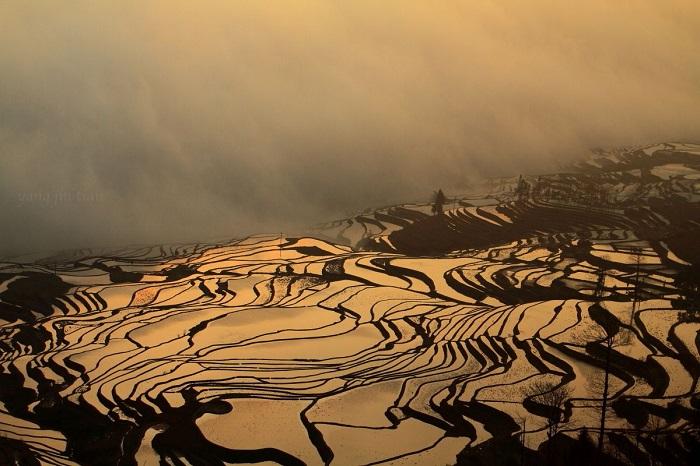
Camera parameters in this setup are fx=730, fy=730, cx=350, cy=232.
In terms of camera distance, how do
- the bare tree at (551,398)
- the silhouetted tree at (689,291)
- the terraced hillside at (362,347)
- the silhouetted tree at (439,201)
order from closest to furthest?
the terraced hillside at (362,347) < the bare tree at (551,398) < the silhouetted tree at (689,291) < the silhouetted tree at (439,201)

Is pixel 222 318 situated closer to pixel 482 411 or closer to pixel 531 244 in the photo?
pixel 482 411

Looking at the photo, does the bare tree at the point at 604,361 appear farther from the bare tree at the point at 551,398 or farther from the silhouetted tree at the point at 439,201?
the silhouetted tree at the point at 439,201

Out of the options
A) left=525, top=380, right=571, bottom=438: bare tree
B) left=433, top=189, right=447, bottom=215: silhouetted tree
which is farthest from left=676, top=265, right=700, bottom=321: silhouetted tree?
left=433, top=189, right=447, bottom=215: silhouetted tree

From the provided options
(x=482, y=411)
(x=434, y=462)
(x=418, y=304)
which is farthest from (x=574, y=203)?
(x=434, y=462)

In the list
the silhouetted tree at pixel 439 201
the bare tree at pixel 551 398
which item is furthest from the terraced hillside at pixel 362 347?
the silhouetted tree at pixel 439 201

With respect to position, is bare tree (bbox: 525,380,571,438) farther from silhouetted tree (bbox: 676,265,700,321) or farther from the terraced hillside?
silhouetted tree (bbox: 676,265,700,321)

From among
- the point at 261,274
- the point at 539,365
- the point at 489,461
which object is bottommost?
the point at 489,461
